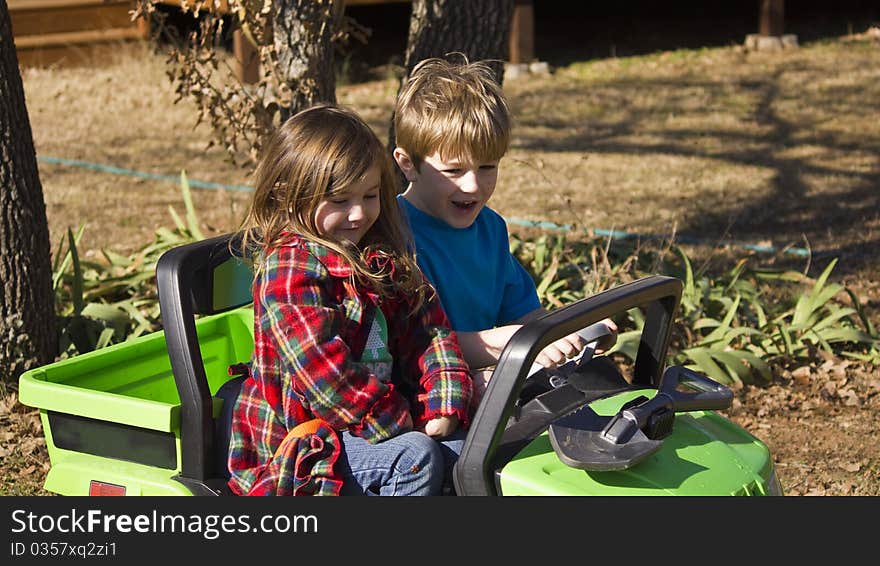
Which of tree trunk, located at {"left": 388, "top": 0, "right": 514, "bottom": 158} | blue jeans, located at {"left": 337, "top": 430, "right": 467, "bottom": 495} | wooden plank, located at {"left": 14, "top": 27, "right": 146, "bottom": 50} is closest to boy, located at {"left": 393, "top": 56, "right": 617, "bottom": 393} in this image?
blue jeans, located at {"left": 337, "top": 430, "right": 467, "bottom": 495}

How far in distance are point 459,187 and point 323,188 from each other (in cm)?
45

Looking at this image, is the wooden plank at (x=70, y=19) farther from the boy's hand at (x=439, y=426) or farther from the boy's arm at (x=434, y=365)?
the boy's hand at (x=439, y=426)

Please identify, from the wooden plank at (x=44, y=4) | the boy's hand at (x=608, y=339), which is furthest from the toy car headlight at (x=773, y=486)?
the wooden plank at (x=44, y=4)

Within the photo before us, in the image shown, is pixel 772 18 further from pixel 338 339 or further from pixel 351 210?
pixel 338 339

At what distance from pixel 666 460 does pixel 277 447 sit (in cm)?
80

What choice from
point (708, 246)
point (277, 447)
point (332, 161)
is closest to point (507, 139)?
point (332, 161)

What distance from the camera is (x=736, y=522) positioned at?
6.55 feet

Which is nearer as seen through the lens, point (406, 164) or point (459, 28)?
point (406, 164)

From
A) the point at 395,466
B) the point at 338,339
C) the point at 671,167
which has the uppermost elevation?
the point at 338,339

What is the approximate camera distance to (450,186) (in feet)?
8.68

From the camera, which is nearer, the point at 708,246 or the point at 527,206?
the point at 708,246

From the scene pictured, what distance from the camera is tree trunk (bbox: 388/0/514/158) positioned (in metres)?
4.56

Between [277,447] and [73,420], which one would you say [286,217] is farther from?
[73,420]

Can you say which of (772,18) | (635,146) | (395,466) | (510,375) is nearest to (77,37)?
(635,146)
